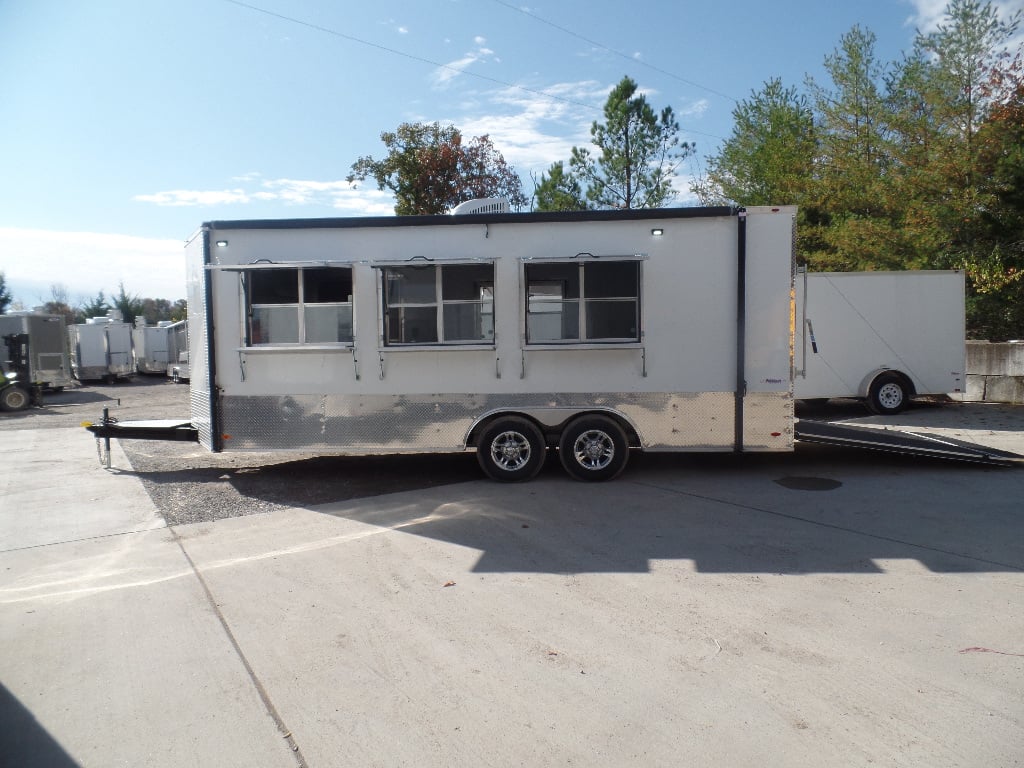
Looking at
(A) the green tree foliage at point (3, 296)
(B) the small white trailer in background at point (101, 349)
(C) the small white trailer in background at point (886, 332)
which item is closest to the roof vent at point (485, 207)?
(C) the small white trailer in background at point (886, 332)

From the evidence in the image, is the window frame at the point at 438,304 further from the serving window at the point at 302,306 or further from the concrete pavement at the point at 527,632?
the concrete pavement at the point at 527,632

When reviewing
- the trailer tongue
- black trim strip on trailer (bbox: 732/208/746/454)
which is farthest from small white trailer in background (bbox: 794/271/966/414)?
black trim strip on trailer (bbox: 732/208/746/454)

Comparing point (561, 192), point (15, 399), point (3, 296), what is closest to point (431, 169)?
point (561, 192)

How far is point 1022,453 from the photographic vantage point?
32.5 feet

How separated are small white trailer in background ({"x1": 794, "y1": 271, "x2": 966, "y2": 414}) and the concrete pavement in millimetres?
6411

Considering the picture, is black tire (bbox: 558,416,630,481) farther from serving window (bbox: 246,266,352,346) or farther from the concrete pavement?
serving window (bbox: 246,266,352,346)

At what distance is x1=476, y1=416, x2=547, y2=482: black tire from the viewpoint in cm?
837

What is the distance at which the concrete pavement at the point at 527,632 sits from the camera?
3.32 m

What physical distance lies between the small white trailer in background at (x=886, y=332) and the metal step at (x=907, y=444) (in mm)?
4491

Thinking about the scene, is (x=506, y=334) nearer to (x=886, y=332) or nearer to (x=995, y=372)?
(x=886, y=332)

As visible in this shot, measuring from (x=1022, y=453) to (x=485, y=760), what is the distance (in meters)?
9.75

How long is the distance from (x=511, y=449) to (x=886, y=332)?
912 cm

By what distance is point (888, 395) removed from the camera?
46.5 ft

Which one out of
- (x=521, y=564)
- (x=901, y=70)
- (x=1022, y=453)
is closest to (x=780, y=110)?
(x=901, y=70)
